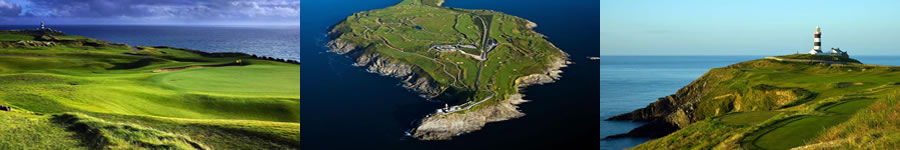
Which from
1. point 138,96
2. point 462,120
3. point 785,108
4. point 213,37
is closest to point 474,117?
point 462,120

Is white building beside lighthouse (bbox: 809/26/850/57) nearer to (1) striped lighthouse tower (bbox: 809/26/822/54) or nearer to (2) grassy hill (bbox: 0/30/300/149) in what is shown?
(1) striped lighthouse tower (bbox: 809/26/822/54)

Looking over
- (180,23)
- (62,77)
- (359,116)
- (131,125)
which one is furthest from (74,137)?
(180,23)

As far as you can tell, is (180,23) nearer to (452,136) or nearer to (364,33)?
(364,33)

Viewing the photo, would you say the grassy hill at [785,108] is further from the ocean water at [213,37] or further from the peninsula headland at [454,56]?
the ocean water at [213,37]

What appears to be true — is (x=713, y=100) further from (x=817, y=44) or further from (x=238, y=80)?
(x=238, y=80)

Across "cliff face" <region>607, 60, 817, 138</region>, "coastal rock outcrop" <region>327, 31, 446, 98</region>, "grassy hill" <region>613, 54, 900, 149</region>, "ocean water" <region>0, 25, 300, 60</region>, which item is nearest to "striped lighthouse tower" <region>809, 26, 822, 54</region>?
"grassy hill" <region>613, 54, 900, 149</region>

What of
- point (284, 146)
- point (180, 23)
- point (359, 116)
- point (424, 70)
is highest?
point (180, 23)

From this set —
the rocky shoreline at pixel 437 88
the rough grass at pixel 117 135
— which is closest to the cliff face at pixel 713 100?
the rocky shoreline at pixel 437 88
